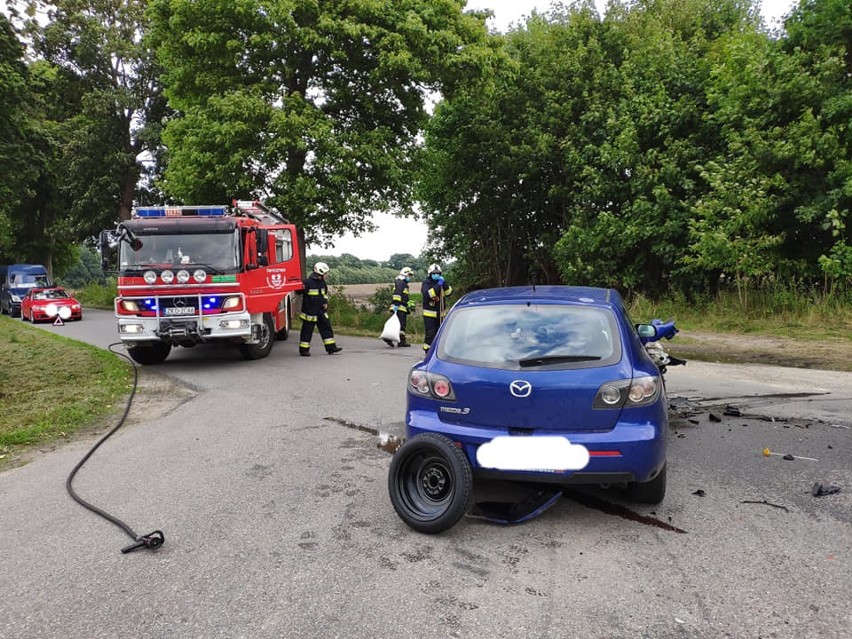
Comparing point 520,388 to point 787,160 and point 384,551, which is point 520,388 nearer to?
point 384,551

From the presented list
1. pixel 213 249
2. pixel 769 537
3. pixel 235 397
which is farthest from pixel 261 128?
pixel 769 537

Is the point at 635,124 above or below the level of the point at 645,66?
below

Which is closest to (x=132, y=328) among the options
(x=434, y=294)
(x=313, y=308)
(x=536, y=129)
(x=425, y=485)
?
(x=313, y=308)

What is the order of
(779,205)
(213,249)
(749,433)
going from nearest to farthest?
(749,433)
(213,249)
(779,205)

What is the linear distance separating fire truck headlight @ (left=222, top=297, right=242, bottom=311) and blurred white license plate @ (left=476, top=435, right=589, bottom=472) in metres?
7.76

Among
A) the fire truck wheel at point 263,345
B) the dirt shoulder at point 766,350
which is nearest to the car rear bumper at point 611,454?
the dirt shoulder at point 766,350

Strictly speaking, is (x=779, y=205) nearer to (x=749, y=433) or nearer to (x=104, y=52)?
(x=749, y=433)

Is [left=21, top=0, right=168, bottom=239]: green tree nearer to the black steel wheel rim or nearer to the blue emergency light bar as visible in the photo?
the blue emergency light bar

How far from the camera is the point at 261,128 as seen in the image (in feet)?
56.3

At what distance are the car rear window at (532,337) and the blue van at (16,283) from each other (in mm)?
28322

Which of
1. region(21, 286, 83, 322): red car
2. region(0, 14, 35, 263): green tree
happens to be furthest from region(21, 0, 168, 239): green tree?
region(21, 286, 83, 322): red car

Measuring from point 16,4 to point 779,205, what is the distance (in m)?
35.5

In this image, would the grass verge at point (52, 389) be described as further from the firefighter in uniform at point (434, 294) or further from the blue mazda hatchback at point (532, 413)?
the firefighter in uniform at point (434, 294)

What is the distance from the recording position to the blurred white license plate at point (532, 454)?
356cm
